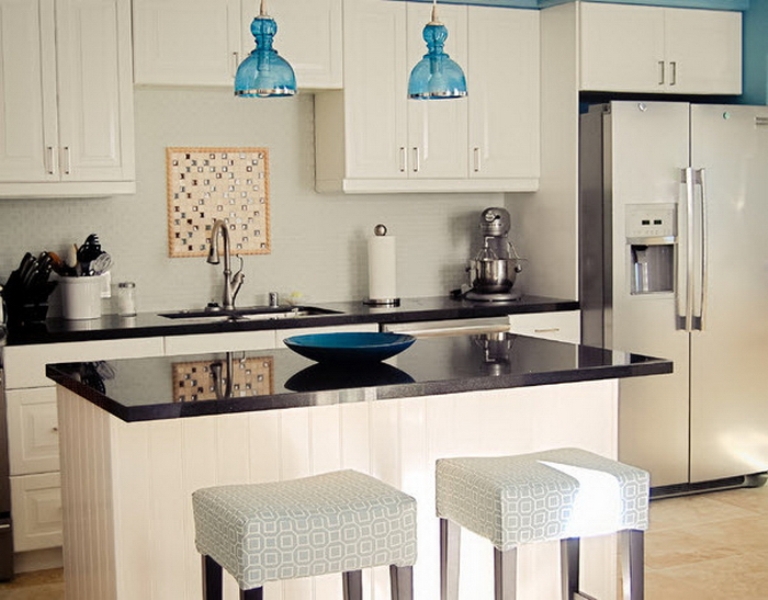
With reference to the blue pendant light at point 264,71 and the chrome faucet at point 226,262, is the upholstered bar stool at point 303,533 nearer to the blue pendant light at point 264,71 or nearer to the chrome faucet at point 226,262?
the blue pendant light at point 264,71

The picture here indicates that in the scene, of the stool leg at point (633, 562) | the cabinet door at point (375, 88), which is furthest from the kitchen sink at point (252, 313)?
the stool leg at point (633, 562)

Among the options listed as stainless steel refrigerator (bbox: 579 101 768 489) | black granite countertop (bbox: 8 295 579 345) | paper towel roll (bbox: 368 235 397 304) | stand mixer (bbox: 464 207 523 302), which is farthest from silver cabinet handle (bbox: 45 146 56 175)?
stainless steel refrigerator (bbox: 579 101 768 489)

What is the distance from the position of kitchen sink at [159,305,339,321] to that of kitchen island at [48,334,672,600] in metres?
1.72

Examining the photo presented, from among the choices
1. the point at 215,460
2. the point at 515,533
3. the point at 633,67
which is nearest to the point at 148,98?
the point at 633,67

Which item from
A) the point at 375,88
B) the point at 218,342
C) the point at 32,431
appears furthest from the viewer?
the point at 375,88

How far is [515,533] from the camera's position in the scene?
2.91m

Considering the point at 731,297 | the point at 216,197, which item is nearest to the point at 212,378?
the point at 216,197

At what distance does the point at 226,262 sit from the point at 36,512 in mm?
1444

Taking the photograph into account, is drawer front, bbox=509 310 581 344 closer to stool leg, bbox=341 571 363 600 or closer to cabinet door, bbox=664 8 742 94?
cabinet door, bbox=664 8 742 94

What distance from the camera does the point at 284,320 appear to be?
5.04 metres

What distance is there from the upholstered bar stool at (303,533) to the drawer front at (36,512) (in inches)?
78.8

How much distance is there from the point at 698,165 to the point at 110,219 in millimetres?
2676

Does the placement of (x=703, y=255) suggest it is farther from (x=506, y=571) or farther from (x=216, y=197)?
(x=506, y=571)

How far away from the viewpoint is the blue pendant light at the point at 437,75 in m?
3.53
